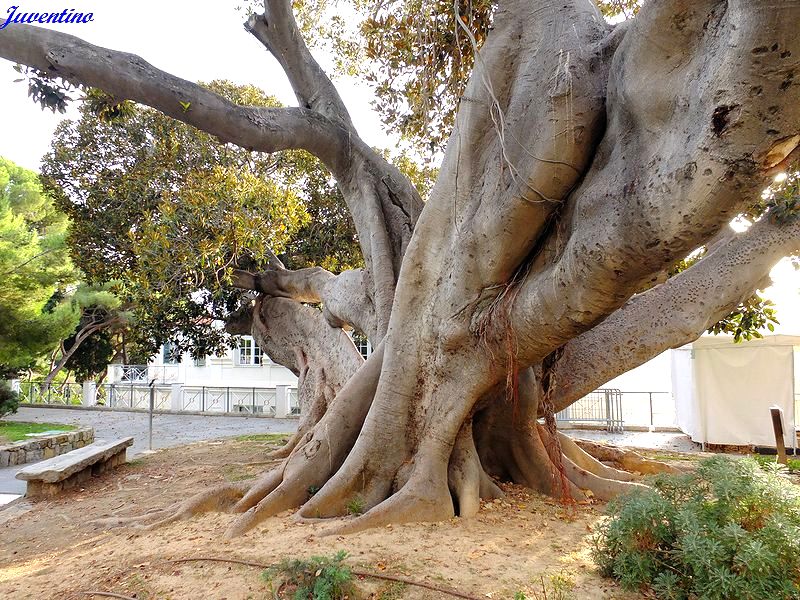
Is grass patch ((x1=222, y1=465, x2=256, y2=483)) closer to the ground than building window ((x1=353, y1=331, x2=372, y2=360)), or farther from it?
closer to the ground

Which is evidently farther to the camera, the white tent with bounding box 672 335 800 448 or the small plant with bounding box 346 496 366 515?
the white tent with bounding box 672 335 800 448

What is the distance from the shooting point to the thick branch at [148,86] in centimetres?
526

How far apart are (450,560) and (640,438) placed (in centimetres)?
1046

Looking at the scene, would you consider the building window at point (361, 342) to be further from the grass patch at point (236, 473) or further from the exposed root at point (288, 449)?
the grass patch at point (236, 473)

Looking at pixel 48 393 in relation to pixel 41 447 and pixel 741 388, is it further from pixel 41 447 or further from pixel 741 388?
pixel 741 388

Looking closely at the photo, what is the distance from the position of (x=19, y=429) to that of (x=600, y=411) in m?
15.0

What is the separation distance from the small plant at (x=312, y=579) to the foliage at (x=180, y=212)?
16.2 ft

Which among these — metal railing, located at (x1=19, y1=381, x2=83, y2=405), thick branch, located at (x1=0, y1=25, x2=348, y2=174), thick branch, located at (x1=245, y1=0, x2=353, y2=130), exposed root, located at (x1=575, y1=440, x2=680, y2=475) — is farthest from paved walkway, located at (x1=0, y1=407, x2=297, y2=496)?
exposed root, located at (x1=575, y1=440, x2=680, y2=475)

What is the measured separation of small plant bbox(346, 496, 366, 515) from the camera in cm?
507

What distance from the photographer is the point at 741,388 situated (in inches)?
430

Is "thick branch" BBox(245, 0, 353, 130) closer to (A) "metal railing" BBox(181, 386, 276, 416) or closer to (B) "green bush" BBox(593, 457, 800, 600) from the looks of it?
(B) "green bush" BBox(593, 457, 800, 600)

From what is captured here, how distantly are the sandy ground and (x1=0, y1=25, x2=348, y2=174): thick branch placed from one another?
395 centimetres

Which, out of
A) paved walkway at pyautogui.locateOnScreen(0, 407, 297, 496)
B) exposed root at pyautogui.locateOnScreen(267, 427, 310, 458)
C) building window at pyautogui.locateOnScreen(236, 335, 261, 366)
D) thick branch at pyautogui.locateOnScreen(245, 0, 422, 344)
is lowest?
paved walkway at pyautogui.locateOnScreen(0, 407, 297, 496)

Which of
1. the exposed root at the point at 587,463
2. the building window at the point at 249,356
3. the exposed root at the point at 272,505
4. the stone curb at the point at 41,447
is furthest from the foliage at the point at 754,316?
the building window at the point at 249,356
